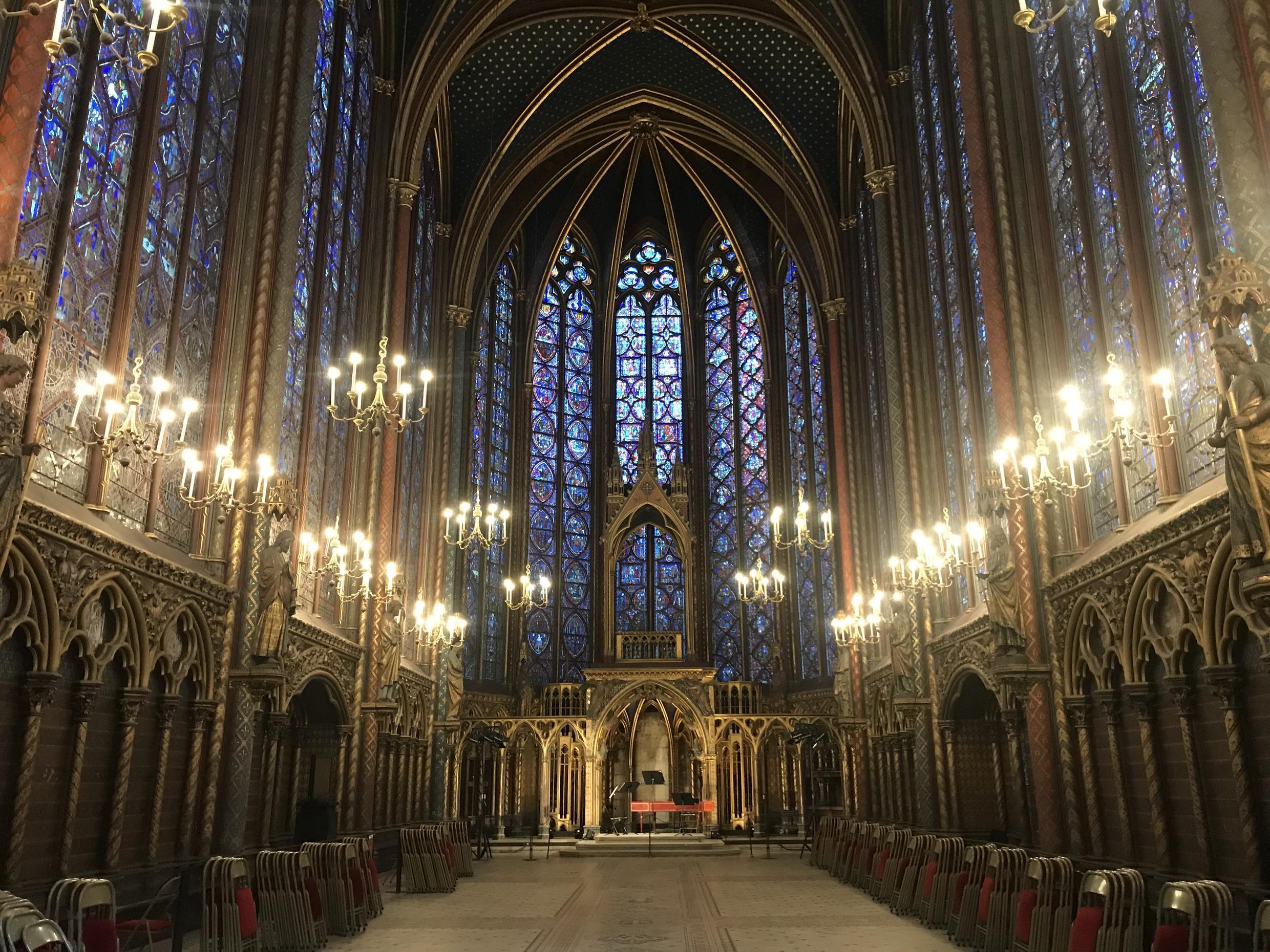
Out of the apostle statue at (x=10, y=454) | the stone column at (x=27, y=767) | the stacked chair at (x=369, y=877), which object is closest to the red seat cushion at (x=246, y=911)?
the stone column at (x=27, y=767)

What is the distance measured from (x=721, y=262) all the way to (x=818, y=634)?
1505 centimetres

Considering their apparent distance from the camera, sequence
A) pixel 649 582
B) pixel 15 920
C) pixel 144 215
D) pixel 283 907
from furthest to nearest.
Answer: pixel 649 582, pixel 144 215, pixel 283 907, pixel 15 920

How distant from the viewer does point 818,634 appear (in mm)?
33062

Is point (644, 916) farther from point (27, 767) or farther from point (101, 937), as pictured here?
point (27, 767)

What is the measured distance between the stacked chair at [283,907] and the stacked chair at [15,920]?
4.56 meters

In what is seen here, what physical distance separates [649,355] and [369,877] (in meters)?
27.6

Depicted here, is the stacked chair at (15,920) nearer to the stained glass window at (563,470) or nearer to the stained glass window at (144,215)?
the stained glass window at (144,215)

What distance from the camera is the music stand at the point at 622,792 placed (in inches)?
1161

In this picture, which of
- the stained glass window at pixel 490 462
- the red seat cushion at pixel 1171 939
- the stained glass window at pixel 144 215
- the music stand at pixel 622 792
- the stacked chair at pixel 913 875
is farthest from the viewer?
the stained glass window at pixel 490 462

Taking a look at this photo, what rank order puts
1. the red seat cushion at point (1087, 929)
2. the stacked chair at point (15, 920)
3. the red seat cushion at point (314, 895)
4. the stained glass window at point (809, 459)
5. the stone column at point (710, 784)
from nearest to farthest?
the stacked chair at point (15, 920)
the red seat cushion at point (1087, 929)
the red seat cushion at point (314, 895)
the stone column at point (710, 784)
the stained glass window at point (809, 459)

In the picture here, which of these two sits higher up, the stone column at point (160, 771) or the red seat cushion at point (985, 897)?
the stone column at point (160, 771)

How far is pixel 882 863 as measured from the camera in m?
16.6

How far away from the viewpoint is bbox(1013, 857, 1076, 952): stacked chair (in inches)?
381

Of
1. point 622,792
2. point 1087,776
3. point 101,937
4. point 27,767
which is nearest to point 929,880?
point 1087,776
